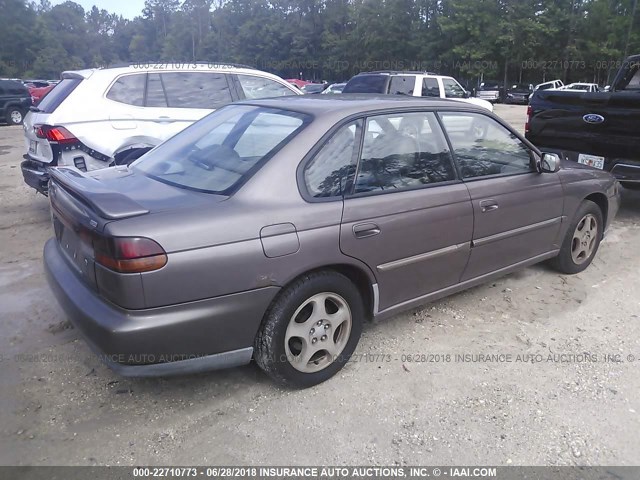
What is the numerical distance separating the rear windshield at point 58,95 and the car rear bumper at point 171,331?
3840 millimetres

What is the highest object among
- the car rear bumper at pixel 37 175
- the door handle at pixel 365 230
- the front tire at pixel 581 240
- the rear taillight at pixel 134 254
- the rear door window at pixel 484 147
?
the rear door window at pixel 484 147

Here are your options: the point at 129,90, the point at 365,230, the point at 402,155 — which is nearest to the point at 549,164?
the point at 402,155

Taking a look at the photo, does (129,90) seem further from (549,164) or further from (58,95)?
(549,164)

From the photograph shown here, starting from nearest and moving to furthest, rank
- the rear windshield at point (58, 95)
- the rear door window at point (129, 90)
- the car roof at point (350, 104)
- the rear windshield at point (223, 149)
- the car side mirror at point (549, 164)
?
the rear windshield at point (223, 149)
the car roof at point (350, 104)
the car side mirror at point (549, 164)
the rear windshield at point (58, 95)
the rear door window at point (129, 90)

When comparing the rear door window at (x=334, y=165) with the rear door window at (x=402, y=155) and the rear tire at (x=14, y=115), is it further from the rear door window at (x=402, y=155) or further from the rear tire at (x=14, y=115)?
the rear tire at (x=14, y=115)

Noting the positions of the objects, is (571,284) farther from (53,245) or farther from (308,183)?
(53,245)

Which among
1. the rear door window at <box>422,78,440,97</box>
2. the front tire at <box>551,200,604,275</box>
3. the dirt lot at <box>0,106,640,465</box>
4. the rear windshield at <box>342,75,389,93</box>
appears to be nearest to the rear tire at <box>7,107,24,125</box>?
the rear windshield at <box>342,75,389,93</box>

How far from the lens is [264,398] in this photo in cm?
287

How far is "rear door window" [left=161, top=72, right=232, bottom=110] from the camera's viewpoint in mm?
6285

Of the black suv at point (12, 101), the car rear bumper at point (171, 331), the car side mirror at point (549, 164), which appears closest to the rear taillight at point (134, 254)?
the car rear bumper at point (171, 331)

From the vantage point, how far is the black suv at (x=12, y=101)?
60.3ft

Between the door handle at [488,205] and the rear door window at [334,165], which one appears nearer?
the rear door window at [334,165]

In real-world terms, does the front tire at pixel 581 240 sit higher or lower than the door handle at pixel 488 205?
lower

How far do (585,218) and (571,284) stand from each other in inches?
23.4
